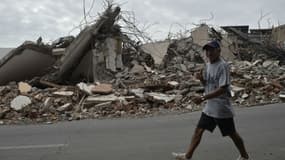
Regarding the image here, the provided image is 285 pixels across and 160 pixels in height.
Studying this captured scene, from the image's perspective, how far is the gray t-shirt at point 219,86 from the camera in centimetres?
516

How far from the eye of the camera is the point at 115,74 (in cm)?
1662

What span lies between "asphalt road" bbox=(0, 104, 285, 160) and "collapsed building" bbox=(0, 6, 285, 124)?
5.90 feet

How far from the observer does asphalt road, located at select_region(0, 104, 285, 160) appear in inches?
248

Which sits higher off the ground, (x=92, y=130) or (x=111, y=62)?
(x=111, y=62)

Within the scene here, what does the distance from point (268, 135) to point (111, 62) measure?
394 inches

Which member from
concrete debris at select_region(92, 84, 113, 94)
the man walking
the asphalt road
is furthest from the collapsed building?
the man walking

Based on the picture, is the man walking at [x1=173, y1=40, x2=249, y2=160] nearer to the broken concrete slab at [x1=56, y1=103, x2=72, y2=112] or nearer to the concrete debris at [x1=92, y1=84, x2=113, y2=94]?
the broken concrete slab at [x1=56, y1=103, x2=72, y2=112]

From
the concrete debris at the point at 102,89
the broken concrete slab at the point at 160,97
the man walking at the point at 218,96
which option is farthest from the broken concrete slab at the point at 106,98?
the man walking at the point at 218,96

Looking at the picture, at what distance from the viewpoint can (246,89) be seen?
44.3 ft

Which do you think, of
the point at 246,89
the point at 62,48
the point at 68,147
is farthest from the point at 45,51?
the point at 68,147

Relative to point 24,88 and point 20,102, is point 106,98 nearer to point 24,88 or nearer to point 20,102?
point 20,102

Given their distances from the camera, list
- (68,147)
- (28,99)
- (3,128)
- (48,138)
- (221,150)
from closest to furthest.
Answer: (221,150) < (68,147) < (48,138) < (3,128) < (28,99)

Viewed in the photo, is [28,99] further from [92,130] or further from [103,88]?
[92,130]

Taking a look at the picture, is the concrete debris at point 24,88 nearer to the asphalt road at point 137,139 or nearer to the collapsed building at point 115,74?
the collapsed building at point 115,74
